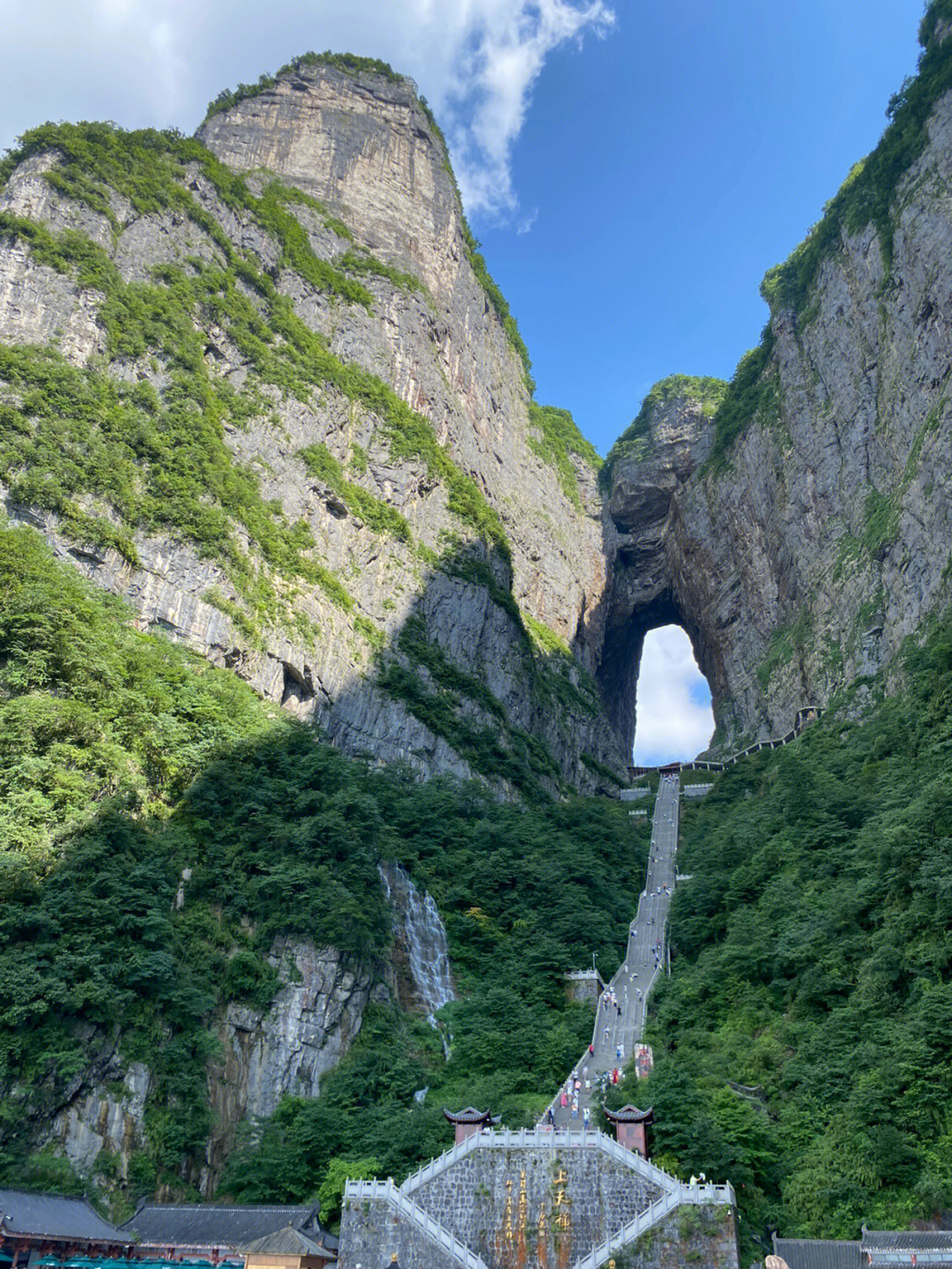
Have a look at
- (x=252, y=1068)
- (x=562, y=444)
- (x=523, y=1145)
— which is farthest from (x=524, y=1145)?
(x=562, y=444)

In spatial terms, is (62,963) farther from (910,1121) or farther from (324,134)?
(324,134)

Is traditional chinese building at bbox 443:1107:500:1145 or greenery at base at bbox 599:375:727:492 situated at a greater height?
greenery at base at bbox 599:375:727:492

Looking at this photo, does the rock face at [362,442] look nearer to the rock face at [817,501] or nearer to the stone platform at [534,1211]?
the rock face at [817,501]

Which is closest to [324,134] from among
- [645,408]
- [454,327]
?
[454,327]

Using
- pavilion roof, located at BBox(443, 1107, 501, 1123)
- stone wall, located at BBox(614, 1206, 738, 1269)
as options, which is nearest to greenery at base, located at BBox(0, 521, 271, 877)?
pavilion roof, located at BBox(443, 1107, 501, 1123)

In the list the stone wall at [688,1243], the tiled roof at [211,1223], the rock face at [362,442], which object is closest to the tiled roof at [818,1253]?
the stone wall at [688,1243]

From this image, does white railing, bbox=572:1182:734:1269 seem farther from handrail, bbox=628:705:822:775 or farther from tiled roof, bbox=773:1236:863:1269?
handrail, bbox=628:705:822:775

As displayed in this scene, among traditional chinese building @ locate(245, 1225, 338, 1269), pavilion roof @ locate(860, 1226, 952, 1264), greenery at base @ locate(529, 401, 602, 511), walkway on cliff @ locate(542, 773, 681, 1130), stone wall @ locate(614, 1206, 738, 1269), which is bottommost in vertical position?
traditional chinese building @ locate(245, 1225, 338, 1269)
